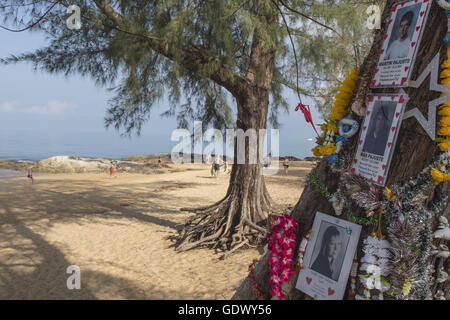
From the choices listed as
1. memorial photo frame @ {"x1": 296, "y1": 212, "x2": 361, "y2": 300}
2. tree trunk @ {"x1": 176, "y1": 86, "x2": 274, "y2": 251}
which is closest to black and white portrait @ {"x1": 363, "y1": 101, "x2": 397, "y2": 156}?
memorial photo frame @ {"x1": 296, "y1": 212, "x2": 361, "y2": 300}

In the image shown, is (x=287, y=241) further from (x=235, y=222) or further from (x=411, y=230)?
(x=235, y=222)

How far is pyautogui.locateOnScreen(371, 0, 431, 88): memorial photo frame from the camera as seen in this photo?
171cm

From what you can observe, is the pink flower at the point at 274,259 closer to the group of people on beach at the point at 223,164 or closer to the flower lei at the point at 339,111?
the flower lei at the point at 339,111

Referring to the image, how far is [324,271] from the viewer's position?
194 cm

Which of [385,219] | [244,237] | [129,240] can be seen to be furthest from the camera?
[129,240]

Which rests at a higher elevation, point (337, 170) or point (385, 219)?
point (337, 170)

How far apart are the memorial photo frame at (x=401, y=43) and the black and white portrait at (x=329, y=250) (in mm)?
845

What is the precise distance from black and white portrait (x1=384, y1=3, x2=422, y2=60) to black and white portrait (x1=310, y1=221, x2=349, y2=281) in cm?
99

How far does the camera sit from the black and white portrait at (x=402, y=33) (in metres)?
1.74

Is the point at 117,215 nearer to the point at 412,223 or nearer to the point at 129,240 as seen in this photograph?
the point at 129,240

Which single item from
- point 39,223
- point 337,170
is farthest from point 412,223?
point 39,223

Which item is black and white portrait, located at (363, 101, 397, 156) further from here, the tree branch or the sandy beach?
the tree branch

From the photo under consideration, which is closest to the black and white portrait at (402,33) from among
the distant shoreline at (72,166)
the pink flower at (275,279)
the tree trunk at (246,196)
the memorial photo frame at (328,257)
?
the memorial photo frame at (328,257)
